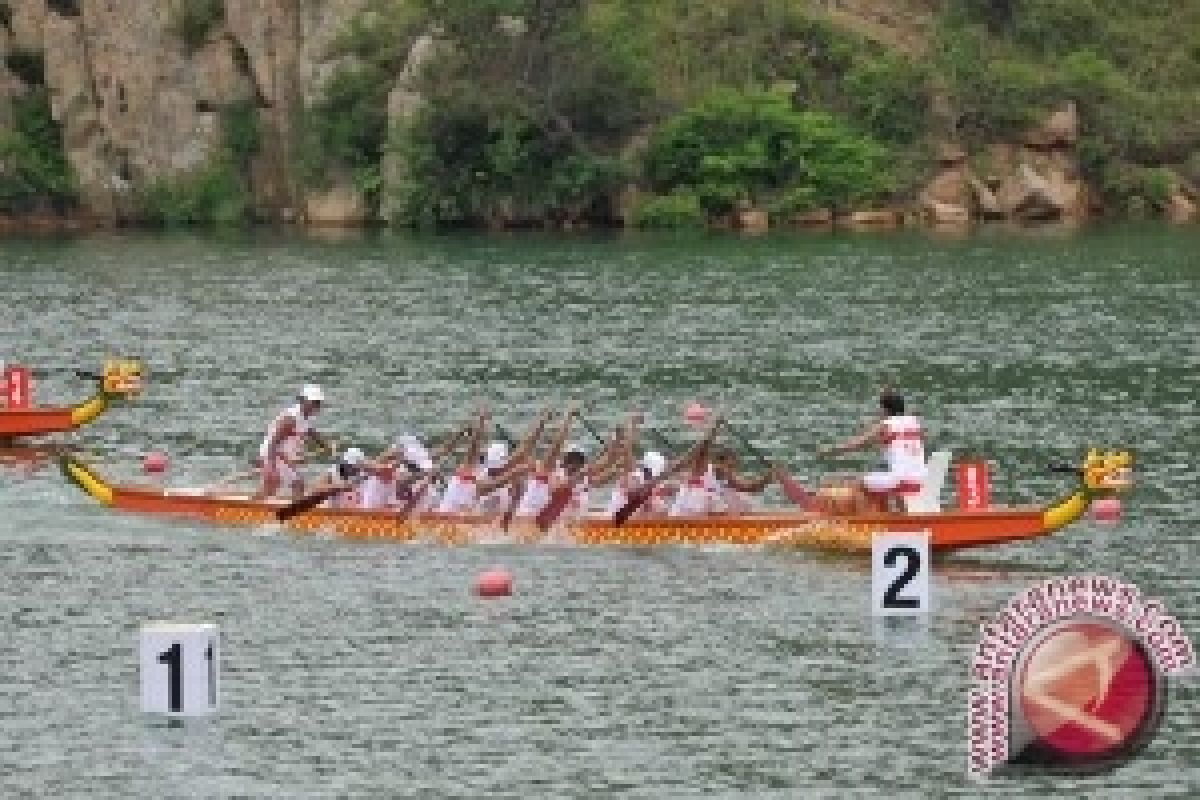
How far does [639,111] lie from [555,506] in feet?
210

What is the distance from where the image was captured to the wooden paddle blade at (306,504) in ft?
137

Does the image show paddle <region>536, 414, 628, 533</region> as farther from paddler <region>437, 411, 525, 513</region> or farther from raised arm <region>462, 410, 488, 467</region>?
raised arm <region>462, 410, 488, 467</region>

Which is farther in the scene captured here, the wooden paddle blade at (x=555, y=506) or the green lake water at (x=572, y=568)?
the wooden paddle blade at (x=555, y=506)

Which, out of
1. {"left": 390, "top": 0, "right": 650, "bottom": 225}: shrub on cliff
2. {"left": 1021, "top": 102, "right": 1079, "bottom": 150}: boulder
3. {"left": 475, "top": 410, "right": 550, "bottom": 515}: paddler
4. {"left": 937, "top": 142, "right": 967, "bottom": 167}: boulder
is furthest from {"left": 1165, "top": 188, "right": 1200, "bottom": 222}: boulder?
{"left": 475, "top": 410, "right": 550, "bottom": 515}: paddler

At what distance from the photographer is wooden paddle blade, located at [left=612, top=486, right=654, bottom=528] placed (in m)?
40.1

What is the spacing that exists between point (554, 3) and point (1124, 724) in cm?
8608

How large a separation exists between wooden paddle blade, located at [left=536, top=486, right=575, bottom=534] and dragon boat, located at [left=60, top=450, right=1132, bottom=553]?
0.54ft

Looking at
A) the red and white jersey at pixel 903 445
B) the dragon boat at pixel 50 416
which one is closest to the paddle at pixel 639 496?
the red and white jersey at pixel 903 445

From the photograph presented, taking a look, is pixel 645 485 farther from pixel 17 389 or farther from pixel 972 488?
pixel 17 389

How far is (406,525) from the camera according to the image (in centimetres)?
4131

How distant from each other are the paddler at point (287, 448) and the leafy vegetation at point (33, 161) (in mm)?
68972

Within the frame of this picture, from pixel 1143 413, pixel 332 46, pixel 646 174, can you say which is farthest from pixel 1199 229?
pixel 1143 413

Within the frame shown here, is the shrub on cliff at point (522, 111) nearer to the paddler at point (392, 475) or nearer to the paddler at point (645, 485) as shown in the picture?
the paddler at point (392, 475)

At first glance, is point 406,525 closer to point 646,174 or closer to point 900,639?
point 900,639
